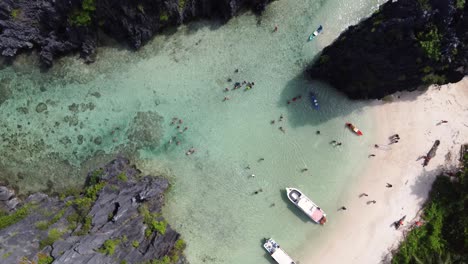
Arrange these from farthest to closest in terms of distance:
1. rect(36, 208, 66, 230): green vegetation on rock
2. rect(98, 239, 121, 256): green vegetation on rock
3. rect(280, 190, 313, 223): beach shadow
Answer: rect(280, 190, 313, 223): beach shadow < rect(36, 208, 66, 230): green vegetation on rock < rect(98, 239, 121, 256): green vegetation on rock

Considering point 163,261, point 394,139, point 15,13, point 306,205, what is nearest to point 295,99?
point 306,205

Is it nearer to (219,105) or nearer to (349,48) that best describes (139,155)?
(219,105)

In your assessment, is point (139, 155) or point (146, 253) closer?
point (146, 253)

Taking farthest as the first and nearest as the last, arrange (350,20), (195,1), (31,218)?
(350,20), (195,1), (31,218)

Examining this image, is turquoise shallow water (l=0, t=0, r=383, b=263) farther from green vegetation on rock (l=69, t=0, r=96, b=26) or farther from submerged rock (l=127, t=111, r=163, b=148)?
green vegetation on rock (l=69, t=0, r=96, b=26)

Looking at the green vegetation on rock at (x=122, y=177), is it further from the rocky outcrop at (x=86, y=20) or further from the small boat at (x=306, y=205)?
the small boat at (x=306, y=205)

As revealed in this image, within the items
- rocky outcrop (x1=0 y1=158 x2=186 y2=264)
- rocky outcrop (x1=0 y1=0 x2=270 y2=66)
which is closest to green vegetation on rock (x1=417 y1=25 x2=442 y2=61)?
rocky outcrop (x1=0 y1=0 x2=270 y2=66)

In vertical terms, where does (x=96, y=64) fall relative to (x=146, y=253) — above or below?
above

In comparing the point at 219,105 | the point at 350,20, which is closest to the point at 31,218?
the point at 219,105
